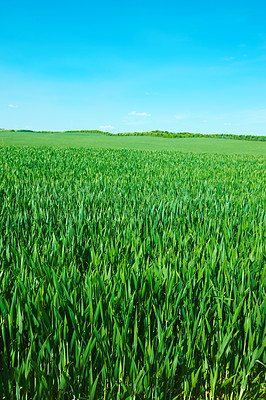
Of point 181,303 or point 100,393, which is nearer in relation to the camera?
point 100,393

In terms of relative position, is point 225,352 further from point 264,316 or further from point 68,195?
point 68,195

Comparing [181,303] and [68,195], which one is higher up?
[68,195]

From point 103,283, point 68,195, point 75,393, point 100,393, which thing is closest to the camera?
point 75,393

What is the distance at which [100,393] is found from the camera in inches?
47.8

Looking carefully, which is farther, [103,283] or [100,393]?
[103,283]

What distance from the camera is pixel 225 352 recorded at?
4.20ft

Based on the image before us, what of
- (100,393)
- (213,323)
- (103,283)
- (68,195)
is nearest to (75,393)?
(100,393)

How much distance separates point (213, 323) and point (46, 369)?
0.87 m

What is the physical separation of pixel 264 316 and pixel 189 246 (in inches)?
36.6

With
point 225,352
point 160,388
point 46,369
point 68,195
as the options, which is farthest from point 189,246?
point 68,195

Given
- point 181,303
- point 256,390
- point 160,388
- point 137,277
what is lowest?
point 256,390

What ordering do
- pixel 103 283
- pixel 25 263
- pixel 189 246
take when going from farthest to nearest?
pixel 189 246, pixel 25 263, pixel 103 283

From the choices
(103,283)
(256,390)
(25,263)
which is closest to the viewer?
(256,390)

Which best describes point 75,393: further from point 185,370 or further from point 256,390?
point 256,390
